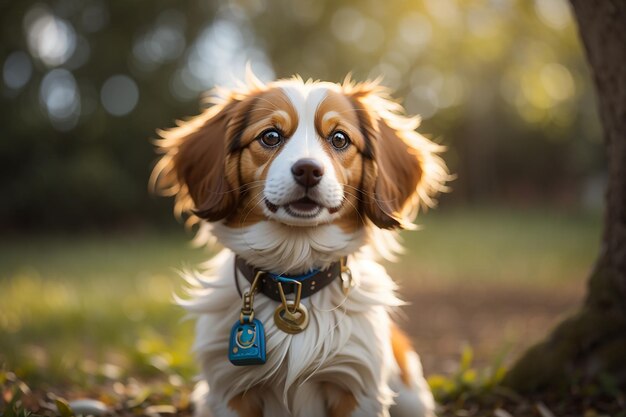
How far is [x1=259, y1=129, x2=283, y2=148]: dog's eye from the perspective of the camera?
2.63 m

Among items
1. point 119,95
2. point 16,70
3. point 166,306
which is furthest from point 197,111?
point 166,306

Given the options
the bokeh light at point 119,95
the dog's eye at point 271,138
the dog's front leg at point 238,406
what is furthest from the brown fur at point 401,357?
the bokeh light at point 119,95

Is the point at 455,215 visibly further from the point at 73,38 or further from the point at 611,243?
the point at 611,243

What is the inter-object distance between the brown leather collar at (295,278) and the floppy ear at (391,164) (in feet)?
1.06

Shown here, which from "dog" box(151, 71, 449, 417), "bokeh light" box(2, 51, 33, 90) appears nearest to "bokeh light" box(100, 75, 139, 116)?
"bokeh light" box(2, 51, 33, 90)

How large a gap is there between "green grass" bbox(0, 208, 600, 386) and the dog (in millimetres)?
612

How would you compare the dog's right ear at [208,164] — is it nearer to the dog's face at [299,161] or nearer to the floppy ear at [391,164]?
the dog's face at [299,161]

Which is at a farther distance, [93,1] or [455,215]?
[455,215]

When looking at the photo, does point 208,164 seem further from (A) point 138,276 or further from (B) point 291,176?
(A) point 138,276

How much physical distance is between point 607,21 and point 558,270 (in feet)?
24.0

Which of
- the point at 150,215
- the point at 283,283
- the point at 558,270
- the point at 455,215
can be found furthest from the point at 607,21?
the point at 455,215

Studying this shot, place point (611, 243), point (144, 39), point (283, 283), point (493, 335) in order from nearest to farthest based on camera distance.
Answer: point (283, 283), point (611, 243), point (493, 335), point (144, 39)

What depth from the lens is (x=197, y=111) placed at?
16.0 metres

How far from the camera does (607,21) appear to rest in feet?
10.8
